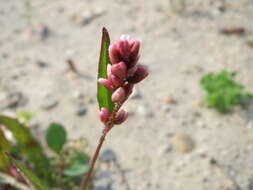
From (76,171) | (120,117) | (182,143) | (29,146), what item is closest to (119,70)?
(120,117)

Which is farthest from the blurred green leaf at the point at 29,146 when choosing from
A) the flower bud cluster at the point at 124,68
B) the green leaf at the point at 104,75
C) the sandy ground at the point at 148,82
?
the flower bud cluster at the point at 124,68

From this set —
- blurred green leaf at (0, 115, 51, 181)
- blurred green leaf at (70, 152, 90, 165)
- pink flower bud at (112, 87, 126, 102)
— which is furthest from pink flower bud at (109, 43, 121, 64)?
blurred green leaf at (70, 152, 90, 165)

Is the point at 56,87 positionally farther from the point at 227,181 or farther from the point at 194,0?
the point at 194,0

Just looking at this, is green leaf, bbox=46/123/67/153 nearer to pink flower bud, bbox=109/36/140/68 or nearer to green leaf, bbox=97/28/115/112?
green leaf, bbox=97/28/115/112

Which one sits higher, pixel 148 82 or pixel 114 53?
pixel 114 53

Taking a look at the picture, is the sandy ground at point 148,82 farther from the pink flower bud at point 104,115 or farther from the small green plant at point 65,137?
the pink flower bud at point 104,115

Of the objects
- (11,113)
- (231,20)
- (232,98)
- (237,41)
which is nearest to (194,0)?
(231,20)

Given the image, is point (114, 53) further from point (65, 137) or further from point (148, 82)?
point (148, 82)

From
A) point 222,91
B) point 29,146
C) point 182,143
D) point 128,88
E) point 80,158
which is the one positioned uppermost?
point 128,88
